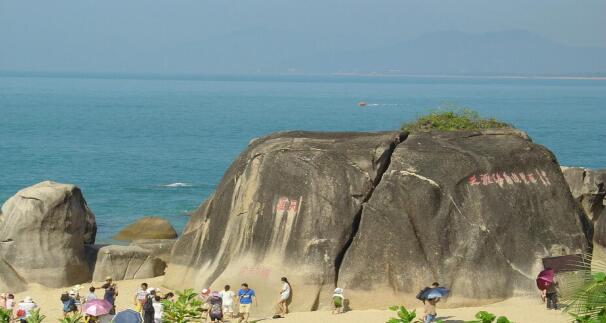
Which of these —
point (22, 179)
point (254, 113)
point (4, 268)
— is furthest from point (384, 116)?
point (4, 268)

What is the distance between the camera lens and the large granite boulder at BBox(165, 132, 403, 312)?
26.1m

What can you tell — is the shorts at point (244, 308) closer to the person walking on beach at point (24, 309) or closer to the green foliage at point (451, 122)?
the person walking on beach at point (24, 309)

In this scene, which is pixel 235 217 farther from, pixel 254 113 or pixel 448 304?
pixel 254 113

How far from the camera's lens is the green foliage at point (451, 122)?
126ft

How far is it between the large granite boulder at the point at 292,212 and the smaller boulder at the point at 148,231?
13.7 meters

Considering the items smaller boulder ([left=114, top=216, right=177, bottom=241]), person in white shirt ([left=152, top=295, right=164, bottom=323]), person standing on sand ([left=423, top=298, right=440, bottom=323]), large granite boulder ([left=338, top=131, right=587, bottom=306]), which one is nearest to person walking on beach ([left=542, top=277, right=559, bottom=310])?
large granite boulder ([left=338, top=131, right=587, bottom=306])

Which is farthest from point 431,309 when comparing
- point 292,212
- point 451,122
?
point 451,122

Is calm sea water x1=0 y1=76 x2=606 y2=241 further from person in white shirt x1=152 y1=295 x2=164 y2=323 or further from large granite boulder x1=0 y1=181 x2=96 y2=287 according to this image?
person in white shirt x1=152 y1=295 x2=164 y2=323

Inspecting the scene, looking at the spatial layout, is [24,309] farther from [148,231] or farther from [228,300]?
[148,231]

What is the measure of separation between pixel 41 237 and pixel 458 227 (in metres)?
12.0

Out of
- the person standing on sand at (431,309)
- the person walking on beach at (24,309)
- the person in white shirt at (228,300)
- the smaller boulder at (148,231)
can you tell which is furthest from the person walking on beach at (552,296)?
the smaller boulder at (148,231)

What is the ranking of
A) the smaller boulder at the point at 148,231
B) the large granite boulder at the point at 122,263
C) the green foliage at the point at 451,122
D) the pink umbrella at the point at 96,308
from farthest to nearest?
the smaller boulder at the point at 148,231
the green foliage at the point at 451,122
the large granite boulder at the point at 122,263
the pink umbrella at the point at 96,308

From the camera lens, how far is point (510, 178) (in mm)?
26938

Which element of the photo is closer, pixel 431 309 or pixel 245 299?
pixel 431 309
